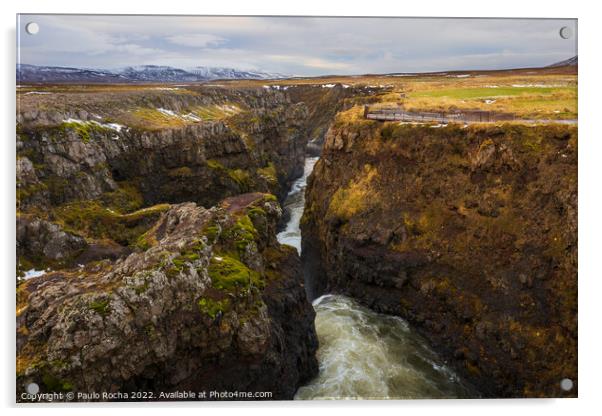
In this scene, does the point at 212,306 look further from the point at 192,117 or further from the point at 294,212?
the point at 294,212

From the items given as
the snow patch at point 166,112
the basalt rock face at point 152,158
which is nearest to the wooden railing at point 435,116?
the basalt rock face at point 152,158

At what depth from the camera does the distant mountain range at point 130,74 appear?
1526 cm

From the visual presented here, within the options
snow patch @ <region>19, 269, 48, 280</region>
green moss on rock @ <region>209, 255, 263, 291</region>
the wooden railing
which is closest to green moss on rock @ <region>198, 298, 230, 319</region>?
green moss on rock @ <region>209, 255, 263, 291</region>

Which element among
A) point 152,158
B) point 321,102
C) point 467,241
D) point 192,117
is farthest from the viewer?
point 321,102

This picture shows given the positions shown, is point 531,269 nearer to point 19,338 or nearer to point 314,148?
point 19,338

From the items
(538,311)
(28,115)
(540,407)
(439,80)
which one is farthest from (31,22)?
(538,311)

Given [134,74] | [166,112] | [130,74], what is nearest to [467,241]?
[134,74]

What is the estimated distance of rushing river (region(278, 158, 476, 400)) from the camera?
1802 cm

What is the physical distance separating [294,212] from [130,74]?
27883mm

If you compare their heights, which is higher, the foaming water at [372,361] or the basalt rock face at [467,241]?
the basalt rock face at [467,241]

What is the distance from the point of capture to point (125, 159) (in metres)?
31.7

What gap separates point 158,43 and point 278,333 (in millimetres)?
10813

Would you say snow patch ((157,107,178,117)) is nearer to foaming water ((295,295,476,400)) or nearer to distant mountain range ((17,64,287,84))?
distant mountain range ((17,64,287,84))

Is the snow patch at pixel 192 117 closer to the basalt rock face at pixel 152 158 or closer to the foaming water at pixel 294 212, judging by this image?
the basalt rock face at pixel 152 158
